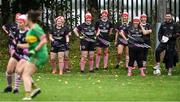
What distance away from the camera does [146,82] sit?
18.7 m

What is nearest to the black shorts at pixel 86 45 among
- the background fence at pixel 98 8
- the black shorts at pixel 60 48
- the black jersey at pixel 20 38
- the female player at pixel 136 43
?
the black shorts at pixel 60 48

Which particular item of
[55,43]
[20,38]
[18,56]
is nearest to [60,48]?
[55,43]

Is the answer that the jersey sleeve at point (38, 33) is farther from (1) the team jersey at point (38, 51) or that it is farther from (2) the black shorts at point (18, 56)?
(2) the black shorts at point (18, 56)

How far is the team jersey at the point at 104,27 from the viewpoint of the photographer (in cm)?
2264

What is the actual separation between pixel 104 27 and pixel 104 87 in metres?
5.73

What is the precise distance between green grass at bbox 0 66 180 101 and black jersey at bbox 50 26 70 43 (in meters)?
1.14

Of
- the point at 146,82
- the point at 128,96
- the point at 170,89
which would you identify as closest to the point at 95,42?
the point at 146,82

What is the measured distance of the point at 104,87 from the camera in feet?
56.4

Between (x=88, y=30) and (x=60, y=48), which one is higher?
(x=88, y=30)

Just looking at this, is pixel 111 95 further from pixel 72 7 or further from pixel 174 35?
pixel 72 7

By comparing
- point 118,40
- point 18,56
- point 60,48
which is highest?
point 18,56

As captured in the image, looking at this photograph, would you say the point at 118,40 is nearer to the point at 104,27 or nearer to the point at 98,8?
the point at 104,27

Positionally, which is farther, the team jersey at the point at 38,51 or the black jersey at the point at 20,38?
the black jersey at the point at 20,38

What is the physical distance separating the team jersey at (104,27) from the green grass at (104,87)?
137cm
